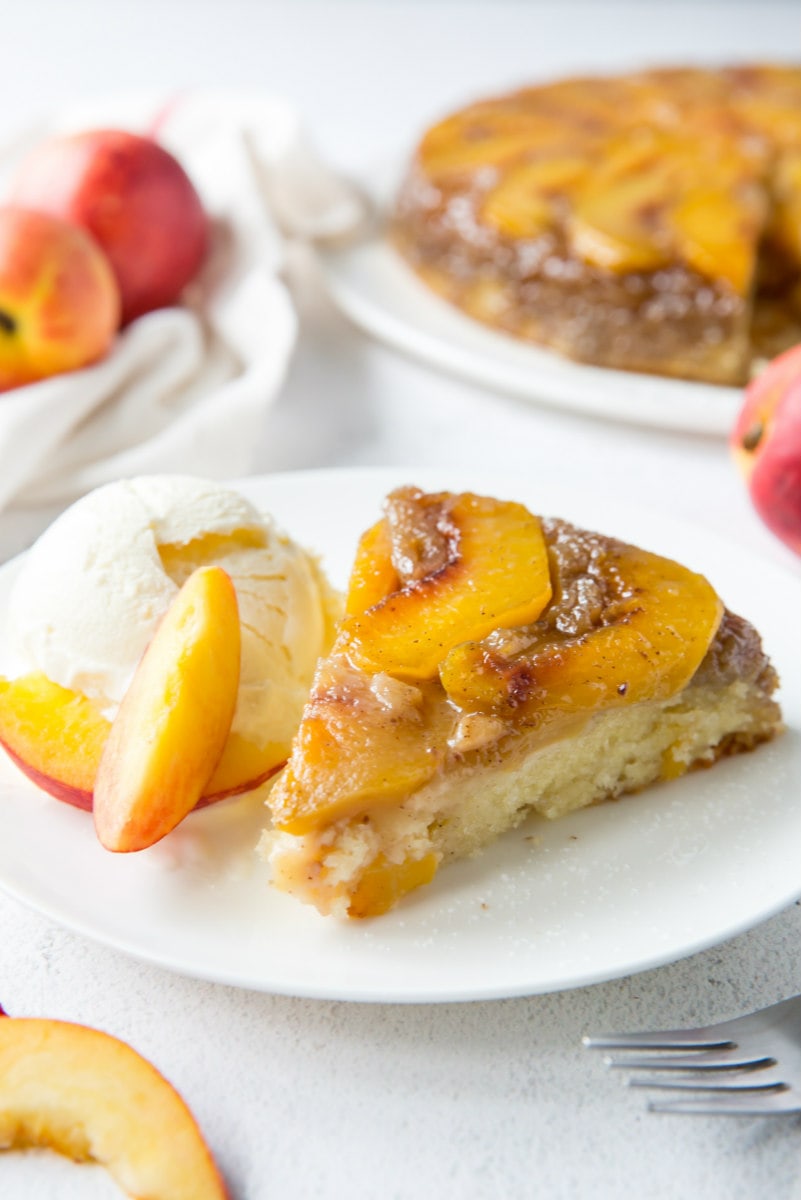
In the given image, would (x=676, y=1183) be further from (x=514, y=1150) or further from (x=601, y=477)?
(x=601, y=477)

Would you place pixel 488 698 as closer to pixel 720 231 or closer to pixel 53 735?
pixel 53 735

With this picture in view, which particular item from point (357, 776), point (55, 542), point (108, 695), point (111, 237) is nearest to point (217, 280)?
point (111, 237)

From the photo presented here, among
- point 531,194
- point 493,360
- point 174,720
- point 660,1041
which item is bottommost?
point 493,360

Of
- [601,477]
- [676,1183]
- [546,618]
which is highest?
[546,618]

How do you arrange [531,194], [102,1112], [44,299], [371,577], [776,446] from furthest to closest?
[531,194], [44,299], [776,446], [371,577], [102,1112]

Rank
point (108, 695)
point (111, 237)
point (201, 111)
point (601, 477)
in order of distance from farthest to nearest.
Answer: point (201, 111) → point (111, 237) → point (601, 477) → point (108, 695)

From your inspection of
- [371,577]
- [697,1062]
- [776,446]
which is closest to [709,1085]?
[697,1062]

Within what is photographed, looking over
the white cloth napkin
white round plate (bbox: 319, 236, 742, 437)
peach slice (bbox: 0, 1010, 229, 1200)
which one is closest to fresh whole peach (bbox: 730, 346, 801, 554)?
white round plate (bbox: 319, 236, 742, 437)
